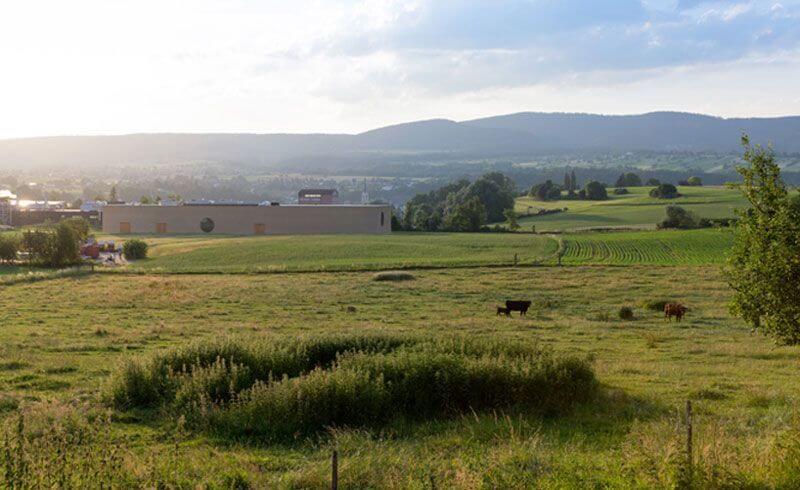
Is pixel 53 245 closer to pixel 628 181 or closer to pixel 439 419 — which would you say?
pixel 439 419

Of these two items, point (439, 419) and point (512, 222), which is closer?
point (439, 419)

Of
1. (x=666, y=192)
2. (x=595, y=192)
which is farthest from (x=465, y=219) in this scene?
(x=595, y=192)

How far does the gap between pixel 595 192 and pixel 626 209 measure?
2816 centimetres

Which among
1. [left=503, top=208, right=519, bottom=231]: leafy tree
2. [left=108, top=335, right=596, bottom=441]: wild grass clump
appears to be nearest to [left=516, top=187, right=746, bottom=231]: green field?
[left=503, top=208, right=519, bottom=231]: leafy tree

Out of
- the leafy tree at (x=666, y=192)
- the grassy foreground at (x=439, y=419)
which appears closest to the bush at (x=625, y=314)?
the grassy foreground at (x=439, y=419)

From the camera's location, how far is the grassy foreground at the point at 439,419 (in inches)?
337

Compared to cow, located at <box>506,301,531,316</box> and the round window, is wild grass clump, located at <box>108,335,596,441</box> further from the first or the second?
the round window

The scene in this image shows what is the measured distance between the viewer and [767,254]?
14484 mm

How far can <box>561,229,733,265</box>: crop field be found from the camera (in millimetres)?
63906

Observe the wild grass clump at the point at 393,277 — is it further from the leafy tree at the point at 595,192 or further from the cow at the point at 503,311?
the leafy tree at the point at 595,192

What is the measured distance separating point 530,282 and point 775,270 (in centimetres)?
3330

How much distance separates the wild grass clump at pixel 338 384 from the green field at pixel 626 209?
8914 centimetres

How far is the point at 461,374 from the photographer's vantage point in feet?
44.2

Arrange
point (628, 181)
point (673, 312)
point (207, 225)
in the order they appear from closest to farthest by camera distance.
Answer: point (673, 312) < point (207, 225) < point (628, 181)
